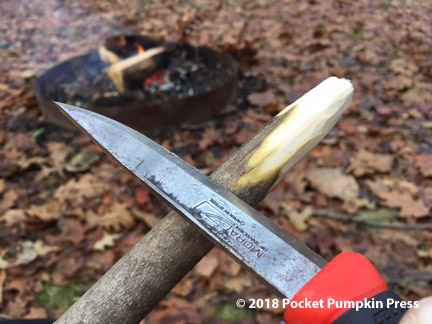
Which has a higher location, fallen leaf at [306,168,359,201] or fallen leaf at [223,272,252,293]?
fallen leaf at [306,168,359,201]

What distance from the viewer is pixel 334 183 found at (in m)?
2.93

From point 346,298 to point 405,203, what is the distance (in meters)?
2.13

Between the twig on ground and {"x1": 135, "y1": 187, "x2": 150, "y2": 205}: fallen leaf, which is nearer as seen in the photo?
the twig on ground

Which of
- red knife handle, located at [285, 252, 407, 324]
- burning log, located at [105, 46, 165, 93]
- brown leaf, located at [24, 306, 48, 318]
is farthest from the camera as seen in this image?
burning log, located at [105, 46, 165, 93]

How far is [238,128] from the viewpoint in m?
3.69

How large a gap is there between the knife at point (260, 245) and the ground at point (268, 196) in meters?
1.32

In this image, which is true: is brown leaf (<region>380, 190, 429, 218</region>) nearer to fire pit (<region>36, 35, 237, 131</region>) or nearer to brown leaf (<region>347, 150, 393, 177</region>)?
brown leaf (<region>347, 150, 393, 177</region>)

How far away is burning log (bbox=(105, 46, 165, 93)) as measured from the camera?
3891 mm

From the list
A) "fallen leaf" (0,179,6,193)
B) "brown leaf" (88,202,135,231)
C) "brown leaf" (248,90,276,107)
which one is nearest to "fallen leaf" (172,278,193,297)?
"brown leaf" (88,202,135,231)

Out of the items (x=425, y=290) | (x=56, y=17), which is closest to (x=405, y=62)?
(x=425, y=290)

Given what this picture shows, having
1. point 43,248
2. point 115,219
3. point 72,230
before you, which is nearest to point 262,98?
point 115,219

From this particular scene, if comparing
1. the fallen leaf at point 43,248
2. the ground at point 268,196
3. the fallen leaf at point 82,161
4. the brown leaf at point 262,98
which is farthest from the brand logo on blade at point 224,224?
the brown leaf at point 262,98

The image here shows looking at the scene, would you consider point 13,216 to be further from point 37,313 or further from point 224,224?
point 224,224

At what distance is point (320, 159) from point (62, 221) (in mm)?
2392
